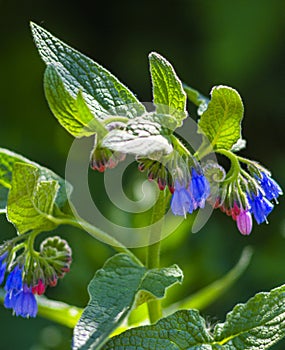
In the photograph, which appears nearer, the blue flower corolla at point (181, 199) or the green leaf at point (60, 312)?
the blue flower corolla at point (181, 199)

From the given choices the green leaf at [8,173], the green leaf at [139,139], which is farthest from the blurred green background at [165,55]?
the green leaf at [139,139]

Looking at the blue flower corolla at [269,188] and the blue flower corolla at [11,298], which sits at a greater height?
the blue flower corolla at [269,188]

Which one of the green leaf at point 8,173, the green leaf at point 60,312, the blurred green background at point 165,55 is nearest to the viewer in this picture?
the green leaf at point 8,173

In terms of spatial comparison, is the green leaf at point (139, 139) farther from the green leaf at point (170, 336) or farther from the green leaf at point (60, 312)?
the green leaf at point (60, 312)

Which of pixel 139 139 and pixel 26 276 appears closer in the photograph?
pixel 139 139

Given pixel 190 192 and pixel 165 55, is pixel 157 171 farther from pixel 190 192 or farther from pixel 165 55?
pixel 165 55

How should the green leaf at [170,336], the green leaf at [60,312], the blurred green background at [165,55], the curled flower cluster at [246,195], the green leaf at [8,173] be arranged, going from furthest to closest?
the blurred green background at [165,55] < the green leaf at [60,312] < the green leaf at [8,173] < the curled flower cluster at [246,195] < the green leaf at [170,336]

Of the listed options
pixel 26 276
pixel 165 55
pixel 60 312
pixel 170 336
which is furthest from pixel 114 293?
pixel 165 55

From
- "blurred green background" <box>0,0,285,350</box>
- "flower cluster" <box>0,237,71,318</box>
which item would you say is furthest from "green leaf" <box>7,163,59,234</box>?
"blurred green background" <box>0,0,285,350</box>
